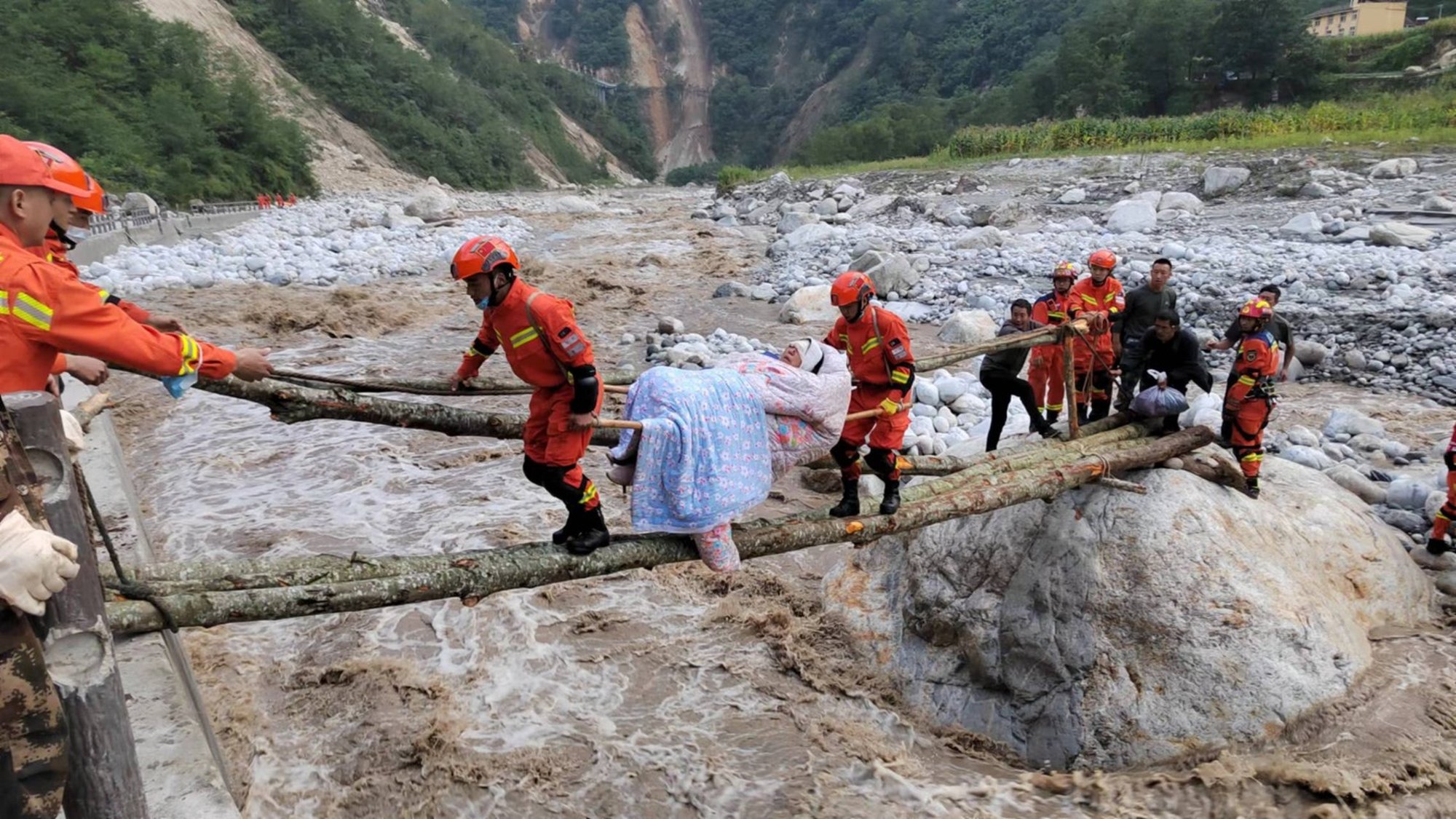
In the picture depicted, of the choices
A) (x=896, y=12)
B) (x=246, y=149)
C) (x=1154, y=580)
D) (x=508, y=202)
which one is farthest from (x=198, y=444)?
(x=896, y=12)

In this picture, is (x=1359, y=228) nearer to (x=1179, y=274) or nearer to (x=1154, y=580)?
(x=1179, y=274)

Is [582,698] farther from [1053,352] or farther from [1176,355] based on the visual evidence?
[1053,352]

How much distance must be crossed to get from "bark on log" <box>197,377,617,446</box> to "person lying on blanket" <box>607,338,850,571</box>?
0.97 meters

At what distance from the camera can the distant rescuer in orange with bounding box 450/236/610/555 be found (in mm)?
3270

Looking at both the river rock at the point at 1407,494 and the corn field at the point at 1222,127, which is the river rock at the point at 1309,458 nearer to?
the river rock at the point at 1407,494

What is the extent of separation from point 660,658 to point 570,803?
1.29 metres

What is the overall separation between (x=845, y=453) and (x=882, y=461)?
0.64 ft

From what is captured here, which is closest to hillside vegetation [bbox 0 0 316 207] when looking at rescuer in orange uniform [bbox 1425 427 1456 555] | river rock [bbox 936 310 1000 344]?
river rock [bbox 936 310 1000 344]

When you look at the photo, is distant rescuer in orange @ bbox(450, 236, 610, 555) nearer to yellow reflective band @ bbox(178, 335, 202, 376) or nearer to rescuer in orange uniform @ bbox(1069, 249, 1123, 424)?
yellow reflective band @ bbox(178, 335, 202, 376)

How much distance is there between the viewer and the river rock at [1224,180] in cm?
1808

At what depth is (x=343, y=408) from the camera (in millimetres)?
3611

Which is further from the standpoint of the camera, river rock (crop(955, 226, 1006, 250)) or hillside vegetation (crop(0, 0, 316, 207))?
hillside vegetation (crop(0, 0, 316, 207))

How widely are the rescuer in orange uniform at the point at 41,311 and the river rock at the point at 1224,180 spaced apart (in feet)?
67.2

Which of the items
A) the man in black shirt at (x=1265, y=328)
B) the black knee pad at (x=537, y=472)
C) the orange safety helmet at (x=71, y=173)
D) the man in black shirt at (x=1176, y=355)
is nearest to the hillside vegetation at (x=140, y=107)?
the orange safety helmet at (x=71, y=173)
